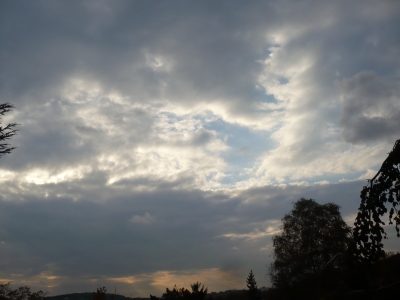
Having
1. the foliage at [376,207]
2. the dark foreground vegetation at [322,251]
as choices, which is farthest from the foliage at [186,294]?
the foliage at [376,207]

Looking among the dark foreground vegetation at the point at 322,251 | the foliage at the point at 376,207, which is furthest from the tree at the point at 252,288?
the foliage at the point at 376,207

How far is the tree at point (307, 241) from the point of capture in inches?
1891

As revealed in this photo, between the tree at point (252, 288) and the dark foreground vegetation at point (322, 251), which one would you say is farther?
the tree at point (252, 288)

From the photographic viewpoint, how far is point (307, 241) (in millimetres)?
49812

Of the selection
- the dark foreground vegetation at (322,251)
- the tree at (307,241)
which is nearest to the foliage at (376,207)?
the dark foreground vegetation at (322,251)

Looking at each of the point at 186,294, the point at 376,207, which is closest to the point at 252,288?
the point at 186,294

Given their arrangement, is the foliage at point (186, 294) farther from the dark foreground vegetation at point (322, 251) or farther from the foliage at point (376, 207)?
the foliage at point (376, 207)

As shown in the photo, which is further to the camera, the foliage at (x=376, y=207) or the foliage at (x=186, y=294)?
the foliage at (x=186, y=294)

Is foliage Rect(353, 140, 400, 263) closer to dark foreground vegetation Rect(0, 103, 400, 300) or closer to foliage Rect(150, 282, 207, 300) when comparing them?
dark foreground vegetation Rect(0, 103, 400, 300)

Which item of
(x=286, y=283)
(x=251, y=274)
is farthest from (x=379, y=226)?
(x=251, y=274)

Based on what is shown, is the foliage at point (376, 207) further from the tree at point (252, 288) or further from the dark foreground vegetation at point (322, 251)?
the tree at point (252, 288)

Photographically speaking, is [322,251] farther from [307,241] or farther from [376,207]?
[376,207]

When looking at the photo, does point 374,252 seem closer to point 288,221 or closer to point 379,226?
point 379,226

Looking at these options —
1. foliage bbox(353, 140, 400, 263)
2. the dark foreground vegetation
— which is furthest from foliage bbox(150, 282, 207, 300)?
foliage bbox(353, 140, 400, 263)
